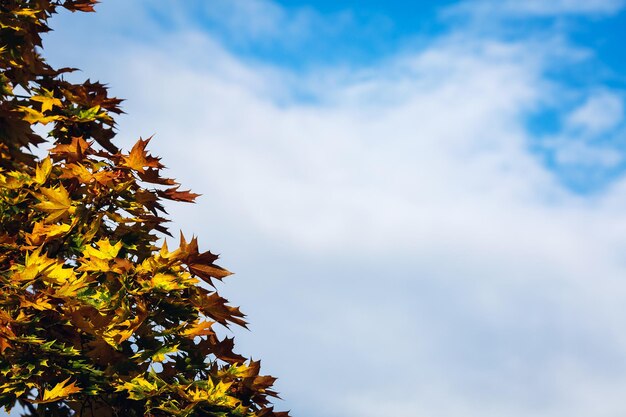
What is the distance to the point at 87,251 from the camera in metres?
7.21

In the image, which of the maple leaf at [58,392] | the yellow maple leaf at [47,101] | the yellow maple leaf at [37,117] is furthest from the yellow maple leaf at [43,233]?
the yellow maple leaf at [47,101]

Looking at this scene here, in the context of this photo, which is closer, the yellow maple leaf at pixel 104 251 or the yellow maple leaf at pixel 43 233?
the yellow maple leaf at pixel 104 251

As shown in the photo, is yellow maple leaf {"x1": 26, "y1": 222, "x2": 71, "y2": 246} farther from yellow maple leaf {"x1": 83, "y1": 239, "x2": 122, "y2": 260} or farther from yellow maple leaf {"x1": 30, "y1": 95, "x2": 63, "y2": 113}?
yellow maple leaf {"x1": 30, "y1": 95, "x2": 63, "y2": 113}

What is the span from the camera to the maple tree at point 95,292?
22.5 feet

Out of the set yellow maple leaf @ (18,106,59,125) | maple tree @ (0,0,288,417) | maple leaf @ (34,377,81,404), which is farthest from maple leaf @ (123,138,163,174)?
maple leaf @ (34,377,81,404)

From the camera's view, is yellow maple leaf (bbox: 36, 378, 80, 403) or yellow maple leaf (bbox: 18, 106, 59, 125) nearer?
yellow maple leaf (bbox: 36, 378, 80, 403)

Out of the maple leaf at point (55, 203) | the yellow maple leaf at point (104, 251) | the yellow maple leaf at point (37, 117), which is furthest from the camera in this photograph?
the yellow maple leaf at point (37, 117)

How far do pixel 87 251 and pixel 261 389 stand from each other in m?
2.24

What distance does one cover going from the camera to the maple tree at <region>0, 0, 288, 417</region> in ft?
22.5

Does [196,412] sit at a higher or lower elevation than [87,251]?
lower

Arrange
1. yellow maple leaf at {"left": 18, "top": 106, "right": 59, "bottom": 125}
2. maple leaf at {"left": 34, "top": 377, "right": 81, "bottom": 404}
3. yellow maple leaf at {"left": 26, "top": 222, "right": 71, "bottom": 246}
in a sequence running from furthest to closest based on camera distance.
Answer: yellow maple leaf at {"left": 18, "top": 106, "right": 59, "bottom": 125} → yellow maple leaf at {"left": 26, "top": 222, "right": 71, "bottom": 246} → maple leaf at {"left": 34, "top": 377, "right": 81, "bottom": 404}

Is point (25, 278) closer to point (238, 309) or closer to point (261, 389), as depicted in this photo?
point (238, 309)

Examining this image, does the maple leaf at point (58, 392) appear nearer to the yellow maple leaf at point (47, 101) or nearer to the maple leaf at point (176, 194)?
the maple leaf at point (176, 194)

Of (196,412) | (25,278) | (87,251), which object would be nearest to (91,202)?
(87,251)
